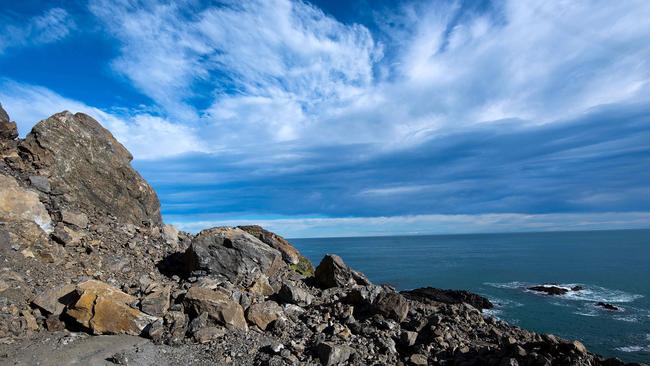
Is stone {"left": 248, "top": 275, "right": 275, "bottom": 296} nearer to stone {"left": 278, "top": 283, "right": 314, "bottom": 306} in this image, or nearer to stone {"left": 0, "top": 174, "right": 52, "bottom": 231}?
stone {"left": 278, "top": 283, "right": 314, "bottom": 306}

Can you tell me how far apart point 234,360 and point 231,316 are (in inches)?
66.6

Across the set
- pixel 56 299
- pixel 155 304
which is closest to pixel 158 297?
pixel 155 304

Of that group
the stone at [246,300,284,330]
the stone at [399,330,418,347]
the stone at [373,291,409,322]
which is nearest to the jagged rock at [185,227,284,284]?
the stone at [246,300,284,330]

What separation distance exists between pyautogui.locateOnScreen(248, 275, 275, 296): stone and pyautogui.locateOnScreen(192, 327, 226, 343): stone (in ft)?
11.0

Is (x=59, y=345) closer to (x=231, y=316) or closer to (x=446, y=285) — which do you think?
(x=231, y=316)

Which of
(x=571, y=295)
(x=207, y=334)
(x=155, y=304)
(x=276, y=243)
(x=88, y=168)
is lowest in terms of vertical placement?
(x=571, y=295)

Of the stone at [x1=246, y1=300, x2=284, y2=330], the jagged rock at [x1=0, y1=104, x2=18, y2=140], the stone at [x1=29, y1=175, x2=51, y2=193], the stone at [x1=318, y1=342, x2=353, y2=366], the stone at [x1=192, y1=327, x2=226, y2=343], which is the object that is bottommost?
the stone at [x1=318, y1=342, x2=353, y2=366]

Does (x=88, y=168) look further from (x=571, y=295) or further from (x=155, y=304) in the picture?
(x=571, y=295)

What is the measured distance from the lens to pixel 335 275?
17938 millimetres

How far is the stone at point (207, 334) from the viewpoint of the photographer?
38.9 ft

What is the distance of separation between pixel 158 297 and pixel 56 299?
3146mm

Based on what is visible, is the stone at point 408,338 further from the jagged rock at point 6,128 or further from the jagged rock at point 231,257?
the jagged rock at point 6,128

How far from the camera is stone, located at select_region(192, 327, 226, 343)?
11.9 m

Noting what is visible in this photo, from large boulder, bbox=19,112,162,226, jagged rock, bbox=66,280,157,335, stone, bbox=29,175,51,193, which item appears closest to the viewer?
jagged rock, bbox=66,280,157,335
